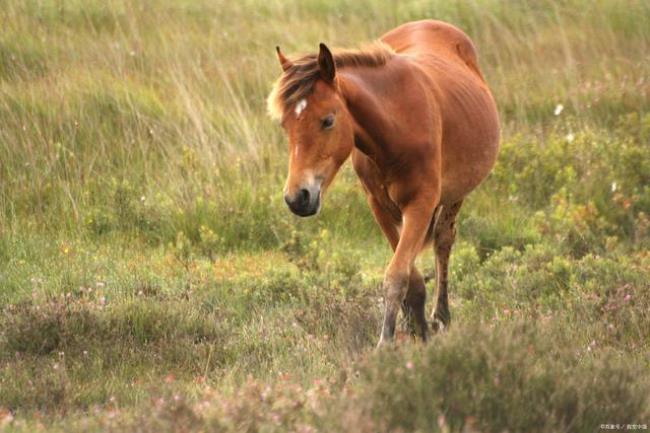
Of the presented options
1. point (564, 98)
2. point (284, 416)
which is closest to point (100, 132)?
point (564, 98)

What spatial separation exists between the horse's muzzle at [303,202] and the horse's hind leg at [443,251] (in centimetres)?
200

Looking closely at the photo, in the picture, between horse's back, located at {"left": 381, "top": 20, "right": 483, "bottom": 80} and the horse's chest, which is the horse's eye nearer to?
the horse's chest

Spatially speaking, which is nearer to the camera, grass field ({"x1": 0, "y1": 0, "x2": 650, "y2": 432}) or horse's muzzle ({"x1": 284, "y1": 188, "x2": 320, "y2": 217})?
grass field ({"x1": 0, "y1": 0, "x2": 650, "y2": 432})

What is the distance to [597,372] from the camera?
5.57 metres

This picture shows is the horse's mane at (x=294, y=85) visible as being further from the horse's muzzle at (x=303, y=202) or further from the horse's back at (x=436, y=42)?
the horse's back at (x=436, y=42)

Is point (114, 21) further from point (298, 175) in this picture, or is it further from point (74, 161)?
point (298, 175)

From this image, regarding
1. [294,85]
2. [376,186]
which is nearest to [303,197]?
[294,85]

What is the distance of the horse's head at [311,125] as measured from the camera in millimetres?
6309

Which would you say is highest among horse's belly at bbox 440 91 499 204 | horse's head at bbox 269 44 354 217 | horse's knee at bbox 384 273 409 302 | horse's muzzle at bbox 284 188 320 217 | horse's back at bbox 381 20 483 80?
horse's head at bbox 269 44 354 217

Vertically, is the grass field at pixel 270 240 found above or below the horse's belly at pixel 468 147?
below

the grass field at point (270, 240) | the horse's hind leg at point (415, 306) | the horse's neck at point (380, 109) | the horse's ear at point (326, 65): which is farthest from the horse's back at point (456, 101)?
the horse's ear at point (326, 65)

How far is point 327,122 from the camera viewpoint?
6.48 metres

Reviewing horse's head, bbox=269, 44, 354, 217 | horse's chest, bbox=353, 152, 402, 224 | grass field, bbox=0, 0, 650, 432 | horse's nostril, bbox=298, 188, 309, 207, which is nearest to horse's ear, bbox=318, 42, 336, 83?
horse's head, bbox=269, 44, 354, 217

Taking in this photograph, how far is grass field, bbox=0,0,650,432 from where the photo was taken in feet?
17.6
